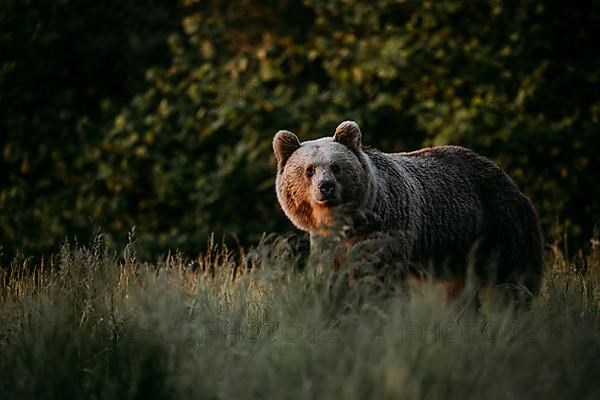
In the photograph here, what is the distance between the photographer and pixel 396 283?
5043mm

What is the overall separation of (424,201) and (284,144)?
106cm

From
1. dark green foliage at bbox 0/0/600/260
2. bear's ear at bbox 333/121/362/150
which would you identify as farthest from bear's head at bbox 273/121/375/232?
dark green foliage at bbox 0/0/600/260

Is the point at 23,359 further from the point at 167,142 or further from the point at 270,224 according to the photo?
the point at 167,142

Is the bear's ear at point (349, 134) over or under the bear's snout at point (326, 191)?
over

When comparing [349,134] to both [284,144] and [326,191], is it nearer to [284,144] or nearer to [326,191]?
[284,144]

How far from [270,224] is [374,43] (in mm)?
2553

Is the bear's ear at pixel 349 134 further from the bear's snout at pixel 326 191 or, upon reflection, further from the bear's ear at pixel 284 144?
the bear's snout at pixel 326 191

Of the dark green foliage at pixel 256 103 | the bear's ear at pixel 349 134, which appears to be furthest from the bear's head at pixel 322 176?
the dark green foliage at pixel 256 103

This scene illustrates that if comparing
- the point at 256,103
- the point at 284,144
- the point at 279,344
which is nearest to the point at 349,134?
the point at 284,144

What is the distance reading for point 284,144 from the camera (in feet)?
18.4

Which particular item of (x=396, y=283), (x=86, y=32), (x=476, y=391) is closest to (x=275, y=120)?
(x=86, y=32)

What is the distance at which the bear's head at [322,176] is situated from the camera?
5188 millimetres

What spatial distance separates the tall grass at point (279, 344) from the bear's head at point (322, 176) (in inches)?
23.7

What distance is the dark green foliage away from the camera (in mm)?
9516
